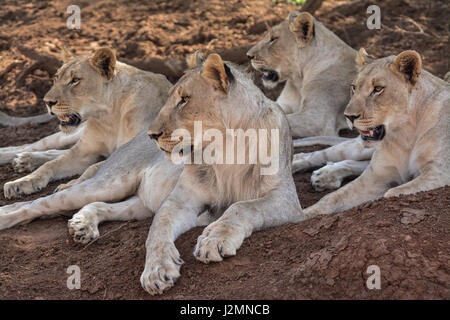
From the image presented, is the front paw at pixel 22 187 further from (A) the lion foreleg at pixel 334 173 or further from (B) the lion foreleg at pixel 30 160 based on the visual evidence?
(A) the lion foreleg at pixel 334 173

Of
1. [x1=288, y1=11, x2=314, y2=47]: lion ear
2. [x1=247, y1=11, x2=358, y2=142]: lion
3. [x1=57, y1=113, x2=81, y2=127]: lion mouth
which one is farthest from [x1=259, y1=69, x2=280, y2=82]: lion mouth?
[x1=57, y1=113, x2=81, y2=127]: lion mouth

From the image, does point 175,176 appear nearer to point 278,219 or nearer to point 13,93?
point 278,219

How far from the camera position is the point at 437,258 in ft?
11.9

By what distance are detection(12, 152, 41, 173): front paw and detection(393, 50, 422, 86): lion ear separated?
12.3ft

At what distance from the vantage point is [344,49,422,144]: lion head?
5.15 metres

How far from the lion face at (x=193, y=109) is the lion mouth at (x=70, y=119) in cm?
235

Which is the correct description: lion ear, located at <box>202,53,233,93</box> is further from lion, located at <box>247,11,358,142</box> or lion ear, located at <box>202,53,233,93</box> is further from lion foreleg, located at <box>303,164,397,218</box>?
lion, located at <box>247,11,358,142</box>

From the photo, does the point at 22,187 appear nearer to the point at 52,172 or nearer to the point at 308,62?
the point at 52,172

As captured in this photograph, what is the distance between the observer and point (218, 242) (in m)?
3.97

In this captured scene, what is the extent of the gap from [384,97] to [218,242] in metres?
1.90

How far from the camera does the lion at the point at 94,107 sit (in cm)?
654

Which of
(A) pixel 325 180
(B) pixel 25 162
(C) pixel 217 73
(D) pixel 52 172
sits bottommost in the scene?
(B) pixel 25 162

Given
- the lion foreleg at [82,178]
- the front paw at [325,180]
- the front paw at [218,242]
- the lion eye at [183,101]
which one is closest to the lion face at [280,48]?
the front paw at [325,180]

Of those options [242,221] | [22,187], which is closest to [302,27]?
[22,187]
